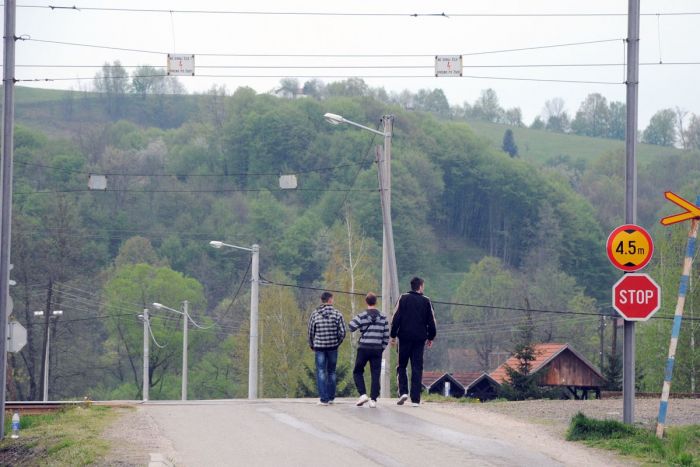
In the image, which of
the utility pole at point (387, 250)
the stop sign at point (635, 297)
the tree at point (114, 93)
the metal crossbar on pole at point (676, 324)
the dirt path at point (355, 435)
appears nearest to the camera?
the dirt path at point (355, 435)

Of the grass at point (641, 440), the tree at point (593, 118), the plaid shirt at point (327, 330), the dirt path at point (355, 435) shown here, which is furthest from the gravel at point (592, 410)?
the tree at point (593, 118)

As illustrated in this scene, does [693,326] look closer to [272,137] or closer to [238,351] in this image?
[238,351]

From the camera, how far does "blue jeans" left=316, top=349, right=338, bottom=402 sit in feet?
65.7

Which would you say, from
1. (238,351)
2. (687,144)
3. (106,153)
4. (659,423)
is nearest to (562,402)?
(659,423)

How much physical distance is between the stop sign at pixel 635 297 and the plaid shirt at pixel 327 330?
5.28m

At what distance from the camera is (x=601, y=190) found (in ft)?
418

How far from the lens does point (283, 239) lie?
101 m

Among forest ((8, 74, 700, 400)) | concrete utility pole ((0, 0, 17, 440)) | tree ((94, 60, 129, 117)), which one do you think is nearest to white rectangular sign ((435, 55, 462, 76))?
concrete utility pole ((0, 0, 17, 440))

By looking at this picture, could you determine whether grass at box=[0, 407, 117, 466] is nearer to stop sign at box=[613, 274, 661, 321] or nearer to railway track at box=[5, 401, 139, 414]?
railway track at box=[5, 401, 139, 414]

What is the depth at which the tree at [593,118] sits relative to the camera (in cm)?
19138

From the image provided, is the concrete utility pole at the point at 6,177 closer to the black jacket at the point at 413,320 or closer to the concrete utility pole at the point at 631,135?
the black jacket at the point at 413,320

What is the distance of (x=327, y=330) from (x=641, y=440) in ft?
21.0

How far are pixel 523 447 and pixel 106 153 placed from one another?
10446cm

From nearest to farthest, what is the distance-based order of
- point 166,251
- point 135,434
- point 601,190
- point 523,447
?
point 523,447 → point 135,434 → point 166,251 → point 601,190
